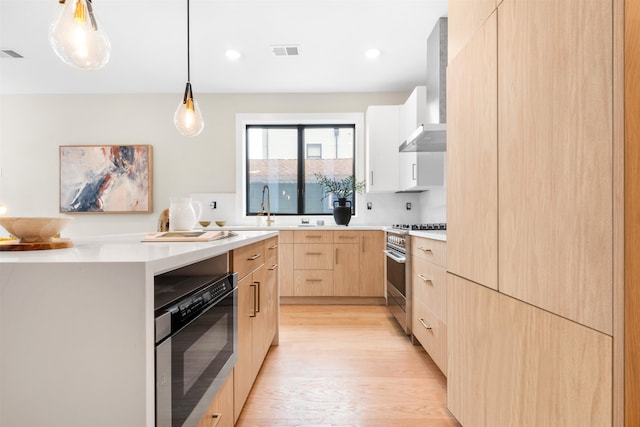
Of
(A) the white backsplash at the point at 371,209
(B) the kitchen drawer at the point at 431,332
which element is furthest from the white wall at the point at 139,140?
(B) the kitchen drawer at the point at 431,332

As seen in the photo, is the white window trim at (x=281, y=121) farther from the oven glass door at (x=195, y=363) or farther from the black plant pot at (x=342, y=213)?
the oven glass door at (x=195, y=363)

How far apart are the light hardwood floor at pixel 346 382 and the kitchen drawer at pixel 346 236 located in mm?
1125

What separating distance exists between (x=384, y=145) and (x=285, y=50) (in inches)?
60.6

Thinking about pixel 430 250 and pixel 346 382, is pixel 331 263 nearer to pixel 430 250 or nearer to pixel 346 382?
pixel 430 250

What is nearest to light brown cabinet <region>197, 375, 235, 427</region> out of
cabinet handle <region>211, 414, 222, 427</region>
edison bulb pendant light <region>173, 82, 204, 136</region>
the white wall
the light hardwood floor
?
cabinet handle <region>211, 414, 222, 427</region>

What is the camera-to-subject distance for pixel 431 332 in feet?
7.49

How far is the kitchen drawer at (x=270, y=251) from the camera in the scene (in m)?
2.31

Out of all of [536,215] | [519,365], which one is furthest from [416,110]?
[519,365]

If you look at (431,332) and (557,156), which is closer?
(557,156)

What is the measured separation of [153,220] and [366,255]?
282 cm

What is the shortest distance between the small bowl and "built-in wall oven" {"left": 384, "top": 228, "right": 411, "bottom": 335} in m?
2.30

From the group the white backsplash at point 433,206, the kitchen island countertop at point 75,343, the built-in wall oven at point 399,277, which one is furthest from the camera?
the white backsplash at point 433,206

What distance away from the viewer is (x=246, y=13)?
2.88 meters

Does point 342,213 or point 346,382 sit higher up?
point 342,213
